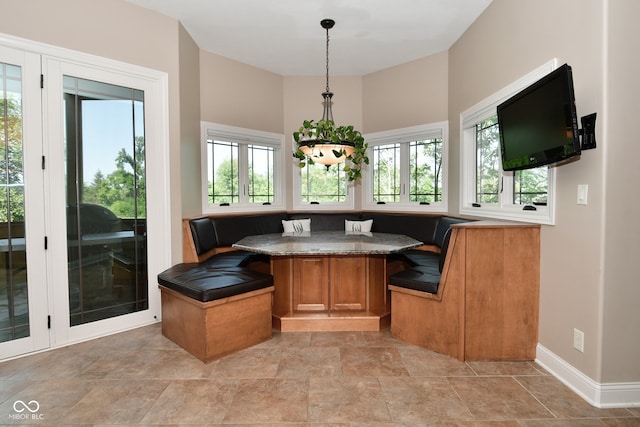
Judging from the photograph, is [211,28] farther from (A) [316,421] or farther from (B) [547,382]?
(B) [547,382]

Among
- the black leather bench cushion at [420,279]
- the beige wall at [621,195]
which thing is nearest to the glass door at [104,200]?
the black leather bench cushion at [420,279]

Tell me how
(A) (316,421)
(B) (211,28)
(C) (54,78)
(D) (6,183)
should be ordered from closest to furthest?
(A) (316,421), (D) (6,183), (C) (54,78), (B) (211,28)

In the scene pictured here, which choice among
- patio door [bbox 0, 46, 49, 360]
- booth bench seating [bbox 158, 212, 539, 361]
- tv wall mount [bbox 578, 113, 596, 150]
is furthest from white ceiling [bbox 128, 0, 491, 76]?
booth bench seating [bbox 158, 212, 539, 361]

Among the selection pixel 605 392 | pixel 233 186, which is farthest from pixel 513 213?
pixel 233 186

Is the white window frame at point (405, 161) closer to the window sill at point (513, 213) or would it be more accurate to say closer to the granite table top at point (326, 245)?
the window sill at point (513, 213)

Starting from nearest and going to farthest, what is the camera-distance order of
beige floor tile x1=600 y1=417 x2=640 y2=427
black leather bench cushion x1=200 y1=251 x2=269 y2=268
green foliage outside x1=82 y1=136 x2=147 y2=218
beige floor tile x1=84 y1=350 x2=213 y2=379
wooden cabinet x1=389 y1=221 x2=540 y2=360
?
beige floor tile x1=600 y1=417 x2=640 y2=427 < beige floor tile x1=84 y1=350 x2=213 y2=379 < wooden cabinet x1=389 y1=221 x2=540 y2=360 < green foliage outside x1=82 y1=136 x2=147 y2=218 < black leather bench cushion x1=200 y1=251 x2=269 y2=268

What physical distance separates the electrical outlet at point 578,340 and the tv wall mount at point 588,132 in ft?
3.69

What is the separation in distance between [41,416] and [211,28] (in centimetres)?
353

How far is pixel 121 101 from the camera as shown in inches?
118

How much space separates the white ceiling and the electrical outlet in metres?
2.83

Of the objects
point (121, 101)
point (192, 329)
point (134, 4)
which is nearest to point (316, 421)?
point (192, 329)

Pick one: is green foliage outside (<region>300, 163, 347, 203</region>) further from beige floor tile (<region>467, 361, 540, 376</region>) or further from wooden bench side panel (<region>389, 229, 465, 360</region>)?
beige floor tile (<region>467, 361, 540, 376</region>)

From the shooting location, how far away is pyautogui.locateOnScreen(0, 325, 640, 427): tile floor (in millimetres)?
1799

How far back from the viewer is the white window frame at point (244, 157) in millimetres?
4015
